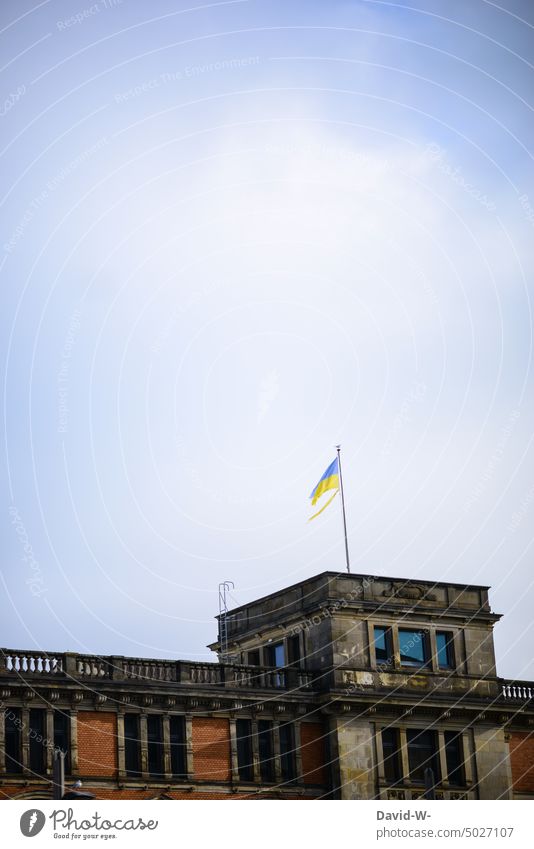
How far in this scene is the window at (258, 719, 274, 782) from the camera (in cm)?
5831

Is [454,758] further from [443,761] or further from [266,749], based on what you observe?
[266,749]

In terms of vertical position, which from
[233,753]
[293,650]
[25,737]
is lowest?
[233,753]

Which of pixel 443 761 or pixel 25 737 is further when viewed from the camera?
pixel 443 761

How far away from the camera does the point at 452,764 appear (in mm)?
62000

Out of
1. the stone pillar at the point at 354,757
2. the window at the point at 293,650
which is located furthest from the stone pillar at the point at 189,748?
the window at the point at 293,650

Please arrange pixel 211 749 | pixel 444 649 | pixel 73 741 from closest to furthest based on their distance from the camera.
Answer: pixel 73 741, pixel 211 749, pixel 444 649

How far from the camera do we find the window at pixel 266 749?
58312mm

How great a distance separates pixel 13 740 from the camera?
5294cm

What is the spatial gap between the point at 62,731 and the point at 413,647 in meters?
16.9

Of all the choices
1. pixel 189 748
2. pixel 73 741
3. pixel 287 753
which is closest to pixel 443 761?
pixel 287 753
